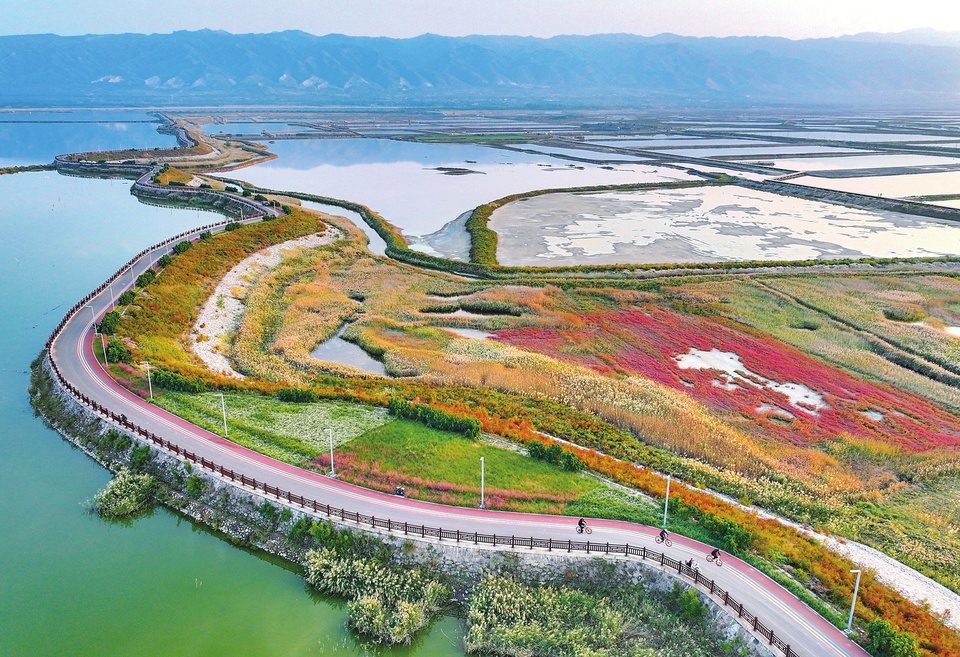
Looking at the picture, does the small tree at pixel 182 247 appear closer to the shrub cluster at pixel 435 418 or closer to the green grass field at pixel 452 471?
the shrub cluster at pixel 435 418

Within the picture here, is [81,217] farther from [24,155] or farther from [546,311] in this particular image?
[24,155]

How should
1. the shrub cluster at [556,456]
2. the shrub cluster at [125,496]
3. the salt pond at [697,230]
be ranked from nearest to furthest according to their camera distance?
the shrub cluster at [125,496] < the shrub cluster at [556,456] < the salt pond at [697,230]

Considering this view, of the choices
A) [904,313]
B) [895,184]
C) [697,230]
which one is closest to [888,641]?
[904,313]

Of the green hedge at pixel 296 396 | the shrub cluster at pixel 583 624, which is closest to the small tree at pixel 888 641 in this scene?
the shrub cluster at pixel 583 624

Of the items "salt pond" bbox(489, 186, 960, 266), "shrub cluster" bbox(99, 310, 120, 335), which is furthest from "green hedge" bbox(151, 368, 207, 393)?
"salt pond" bbox(489, 186, 960, 266)

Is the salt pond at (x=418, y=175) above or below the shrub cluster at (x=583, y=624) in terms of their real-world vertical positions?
above
